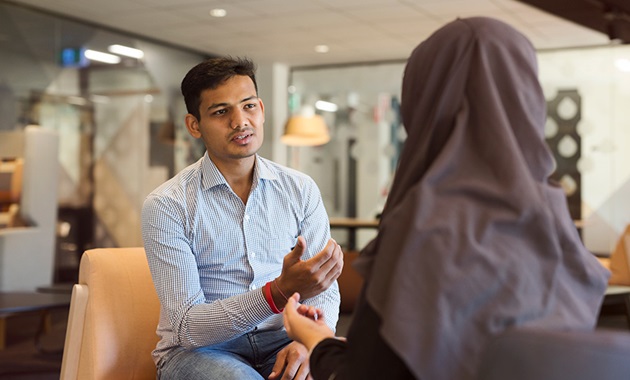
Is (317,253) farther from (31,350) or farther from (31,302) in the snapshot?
(31,350)

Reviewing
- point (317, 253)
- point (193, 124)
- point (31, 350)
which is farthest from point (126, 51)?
point (317, 253)

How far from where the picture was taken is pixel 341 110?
1088 cm

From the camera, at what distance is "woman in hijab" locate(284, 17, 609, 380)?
124cm

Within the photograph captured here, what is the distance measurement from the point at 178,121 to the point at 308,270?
24.6ft

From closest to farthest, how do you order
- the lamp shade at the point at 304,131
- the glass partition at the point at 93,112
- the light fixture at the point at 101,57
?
the glass partition at the point at 93,112 → the light fixture at the point at 101,57 → the lamp shade at the point at 304,131

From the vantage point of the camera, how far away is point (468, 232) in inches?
49.0

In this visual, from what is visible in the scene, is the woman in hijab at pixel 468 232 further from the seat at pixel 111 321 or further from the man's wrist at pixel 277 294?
the seat at pixel 111 321

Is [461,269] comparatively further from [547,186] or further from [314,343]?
[314,343]

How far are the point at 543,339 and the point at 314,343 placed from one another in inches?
22.2

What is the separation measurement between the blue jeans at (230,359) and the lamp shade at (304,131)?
800 centimetres

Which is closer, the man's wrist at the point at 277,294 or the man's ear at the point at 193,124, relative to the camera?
the man's wrist at the point at 277,294

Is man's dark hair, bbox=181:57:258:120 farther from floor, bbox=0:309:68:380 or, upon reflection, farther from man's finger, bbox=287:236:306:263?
floor, bbox=0:309:68:380

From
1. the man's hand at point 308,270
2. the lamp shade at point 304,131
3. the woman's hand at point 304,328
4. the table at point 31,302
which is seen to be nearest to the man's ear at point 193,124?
the man's hand at point 308,270

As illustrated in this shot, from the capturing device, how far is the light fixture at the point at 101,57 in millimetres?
8086
